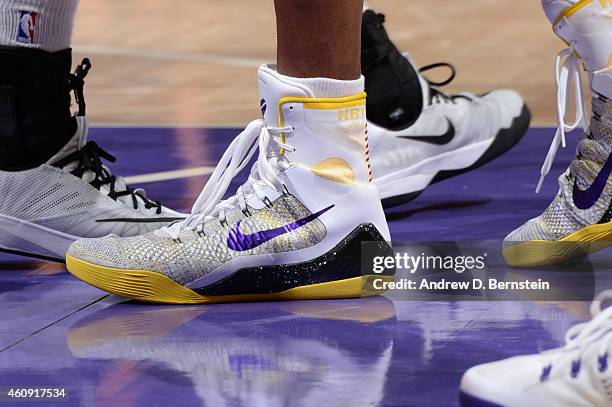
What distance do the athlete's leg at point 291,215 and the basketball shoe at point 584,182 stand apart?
0.27 metres

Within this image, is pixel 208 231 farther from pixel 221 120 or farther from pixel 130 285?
pixel 221 120

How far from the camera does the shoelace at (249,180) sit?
1722mm

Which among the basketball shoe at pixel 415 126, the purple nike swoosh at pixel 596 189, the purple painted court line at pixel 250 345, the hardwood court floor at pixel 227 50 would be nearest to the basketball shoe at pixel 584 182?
the purple nike swoosh at pixel 596 189

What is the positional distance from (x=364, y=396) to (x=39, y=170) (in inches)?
37.0

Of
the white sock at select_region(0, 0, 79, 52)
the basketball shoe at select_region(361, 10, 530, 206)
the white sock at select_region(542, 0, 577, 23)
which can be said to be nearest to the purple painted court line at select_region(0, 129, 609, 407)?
the white sock at select_region(0, 0, 79, 52)

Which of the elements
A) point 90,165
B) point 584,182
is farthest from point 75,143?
point 584,182

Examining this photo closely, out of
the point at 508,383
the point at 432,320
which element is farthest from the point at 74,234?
the point at 508,383

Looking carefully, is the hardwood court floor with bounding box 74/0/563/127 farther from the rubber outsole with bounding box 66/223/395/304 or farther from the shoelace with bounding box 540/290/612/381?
the shoelace with bounding box 540/290/612/381

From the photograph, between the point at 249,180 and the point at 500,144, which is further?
the point at 500,144

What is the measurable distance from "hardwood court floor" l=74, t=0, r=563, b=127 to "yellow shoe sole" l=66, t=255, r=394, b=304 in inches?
77.4

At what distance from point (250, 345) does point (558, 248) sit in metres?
0.60

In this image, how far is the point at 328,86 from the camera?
168 cm

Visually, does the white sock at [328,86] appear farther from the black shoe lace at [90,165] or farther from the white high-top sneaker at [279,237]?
the black shoe lace at [90,165]

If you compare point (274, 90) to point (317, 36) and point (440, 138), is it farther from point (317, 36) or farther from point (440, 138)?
point (440, 138)
